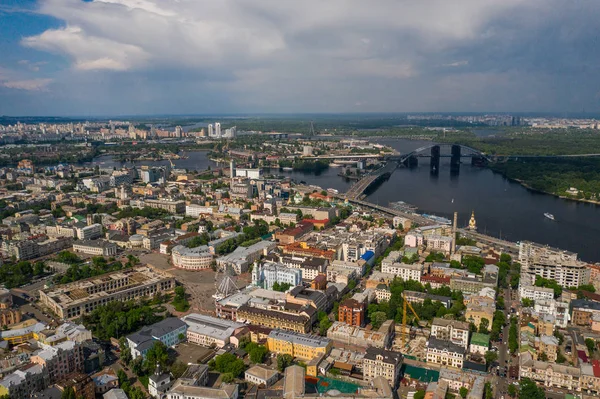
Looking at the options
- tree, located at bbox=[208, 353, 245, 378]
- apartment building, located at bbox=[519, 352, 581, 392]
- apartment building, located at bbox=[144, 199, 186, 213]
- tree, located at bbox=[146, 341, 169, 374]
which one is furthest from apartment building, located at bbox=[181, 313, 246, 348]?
apartment building, located at bbox=[144, 199, 186, 213]

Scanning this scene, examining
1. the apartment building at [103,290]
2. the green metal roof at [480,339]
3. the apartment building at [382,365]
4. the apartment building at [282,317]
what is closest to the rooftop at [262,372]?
the apartment building at [382,365]

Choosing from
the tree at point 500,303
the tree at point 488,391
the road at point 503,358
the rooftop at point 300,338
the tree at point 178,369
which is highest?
the rooftop at point 300,338

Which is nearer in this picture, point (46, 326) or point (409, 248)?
point (46, 326)

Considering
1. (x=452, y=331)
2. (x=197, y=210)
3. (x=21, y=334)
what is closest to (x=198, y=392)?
(x=21, y=334)

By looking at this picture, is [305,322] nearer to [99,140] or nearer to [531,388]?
[531,388]

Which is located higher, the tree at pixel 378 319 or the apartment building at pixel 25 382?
the apartment building at pixel 25 382

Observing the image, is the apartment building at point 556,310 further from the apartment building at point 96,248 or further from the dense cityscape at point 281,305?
the apartment building at point 96,248

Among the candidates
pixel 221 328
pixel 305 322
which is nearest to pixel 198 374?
pixel 221 328
